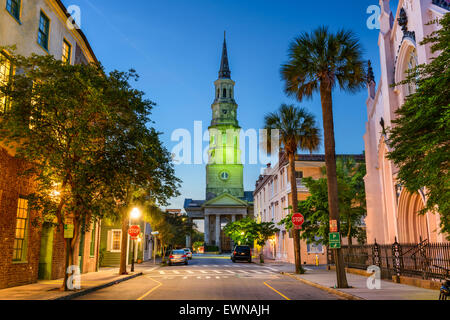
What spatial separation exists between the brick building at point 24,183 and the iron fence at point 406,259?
14393 mm

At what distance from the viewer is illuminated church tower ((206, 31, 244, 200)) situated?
108750 mm

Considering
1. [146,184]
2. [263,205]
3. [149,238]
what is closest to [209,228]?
[263,205]

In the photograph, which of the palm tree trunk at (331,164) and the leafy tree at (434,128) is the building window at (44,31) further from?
the leafy tree at (434,128)

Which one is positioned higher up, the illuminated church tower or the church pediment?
the illuminated church tower

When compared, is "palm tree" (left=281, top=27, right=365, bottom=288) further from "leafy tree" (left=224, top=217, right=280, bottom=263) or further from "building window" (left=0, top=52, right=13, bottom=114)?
"leafy tree" (left=224, top=217, right=280, bottom=263)

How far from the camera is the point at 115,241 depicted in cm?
3931

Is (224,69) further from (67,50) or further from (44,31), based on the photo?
(44,31)

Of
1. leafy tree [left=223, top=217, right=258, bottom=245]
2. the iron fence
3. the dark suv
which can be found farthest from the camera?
leafy tree [left=223, top=217, right=258, bottom=245]

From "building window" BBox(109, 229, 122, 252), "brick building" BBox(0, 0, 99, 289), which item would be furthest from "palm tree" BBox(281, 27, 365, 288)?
"building window" BBox(109, 229, 122, 252)

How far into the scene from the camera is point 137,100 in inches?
670

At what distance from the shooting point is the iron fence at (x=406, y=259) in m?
17.0

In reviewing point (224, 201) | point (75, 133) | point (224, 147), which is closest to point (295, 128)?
point (75, 133)

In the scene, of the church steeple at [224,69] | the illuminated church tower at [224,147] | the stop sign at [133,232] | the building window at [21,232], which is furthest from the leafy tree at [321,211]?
the church steeple at [224,69]

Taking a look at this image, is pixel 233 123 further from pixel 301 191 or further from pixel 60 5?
pixel 60 5
